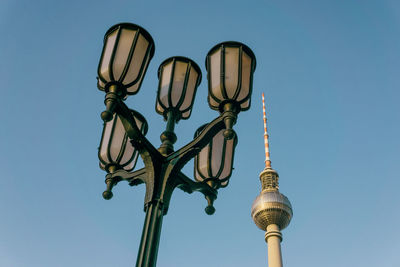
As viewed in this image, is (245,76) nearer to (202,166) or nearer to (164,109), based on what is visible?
(164,109)

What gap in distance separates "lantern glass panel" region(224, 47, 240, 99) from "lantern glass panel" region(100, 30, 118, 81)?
4.24 ft

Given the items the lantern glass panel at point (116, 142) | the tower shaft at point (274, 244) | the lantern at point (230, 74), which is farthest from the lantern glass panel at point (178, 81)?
the tower shaft at point (274, 244)

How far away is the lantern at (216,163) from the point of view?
5.79 m

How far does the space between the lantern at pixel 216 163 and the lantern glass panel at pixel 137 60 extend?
4.92ft

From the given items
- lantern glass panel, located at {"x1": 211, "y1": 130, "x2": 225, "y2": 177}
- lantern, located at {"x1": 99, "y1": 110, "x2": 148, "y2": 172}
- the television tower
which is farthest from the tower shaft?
lantern, located at {"x1": 99, "y1": 110, "x2": 148, "y2": 172}

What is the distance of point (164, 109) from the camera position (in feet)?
18.2

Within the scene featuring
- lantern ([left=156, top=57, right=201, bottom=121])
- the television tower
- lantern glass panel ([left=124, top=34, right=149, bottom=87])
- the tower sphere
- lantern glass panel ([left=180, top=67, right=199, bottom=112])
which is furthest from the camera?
the tower sphere

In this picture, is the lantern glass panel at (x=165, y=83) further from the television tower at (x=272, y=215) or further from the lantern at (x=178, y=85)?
the television tower at (x=272, y=215)

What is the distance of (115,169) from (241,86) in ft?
6.51

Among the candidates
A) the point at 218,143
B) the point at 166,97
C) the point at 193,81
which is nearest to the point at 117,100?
the point at 166,97

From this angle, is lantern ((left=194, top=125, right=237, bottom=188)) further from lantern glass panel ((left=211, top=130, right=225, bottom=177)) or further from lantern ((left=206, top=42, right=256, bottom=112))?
lantern ((left=206, top=42, right=256, bottom=112))

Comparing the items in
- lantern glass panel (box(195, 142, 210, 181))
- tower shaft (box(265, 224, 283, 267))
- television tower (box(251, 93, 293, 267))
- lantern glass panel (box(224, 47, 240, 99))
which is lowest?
lantern glass panel (box(195, 142, 210, 181))

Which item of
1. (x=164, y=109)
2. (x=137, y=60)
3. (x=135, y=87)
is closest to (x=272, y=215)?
(x=164, y=109)

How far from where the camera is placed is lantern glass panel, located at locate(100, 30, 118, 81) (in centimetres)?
480
